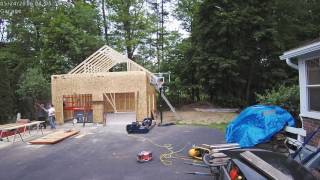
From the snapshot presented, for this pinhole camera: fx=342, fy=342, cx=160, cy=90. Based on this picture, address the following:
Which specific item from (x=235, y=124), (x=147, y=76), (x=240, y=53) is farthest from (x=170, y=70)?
(x=235, y=124)

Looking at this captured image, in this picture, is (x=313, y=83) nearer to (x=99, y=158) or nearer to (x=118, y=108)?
(x=99, y=158)

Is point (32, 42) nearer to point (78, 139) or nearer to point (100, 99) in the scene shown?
point (100, 99)

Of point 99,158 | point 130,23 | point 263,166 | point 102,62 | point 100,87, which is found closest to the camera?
point 263,166

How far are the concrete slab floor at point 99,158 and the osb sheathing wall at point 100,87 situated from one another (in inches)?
165

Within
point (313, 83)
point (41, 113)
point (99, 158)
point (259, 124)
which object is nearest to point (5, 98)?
point (41, 113)

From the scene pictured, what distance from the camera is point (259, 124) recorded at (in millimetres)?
9633

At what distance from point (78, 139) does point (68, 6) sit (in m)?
19.3

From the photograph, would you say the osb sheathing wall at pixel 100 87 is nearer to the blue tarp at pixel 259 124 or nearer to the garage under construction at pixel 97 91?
the garage under construction at pixel 97 91

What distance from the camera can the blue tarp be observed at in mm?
9328

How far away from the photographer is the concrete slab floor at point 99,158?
26.5 ft

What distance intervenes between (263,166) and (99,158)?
7.12 meters

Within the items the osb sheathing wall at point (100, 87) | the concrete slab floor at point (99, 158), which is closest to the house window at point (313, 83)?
the concrete slab floor at point (99, 158)

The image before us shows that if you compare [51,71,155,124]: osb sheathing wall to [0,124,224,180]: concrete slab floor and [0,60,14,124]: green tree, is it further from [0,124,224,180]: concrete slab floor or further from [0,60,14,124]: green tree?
[0,124,224,180]: concrete slab floor

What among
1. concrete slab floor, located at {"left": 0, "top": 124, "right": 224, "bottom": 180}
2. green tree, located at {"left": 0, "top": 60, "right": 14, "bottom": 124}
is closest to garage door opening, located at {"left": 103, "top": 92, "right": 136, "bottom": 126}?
concrete slab floor, located at {"left": 0, "top": 124, "right": 224, "bottom": 180}
